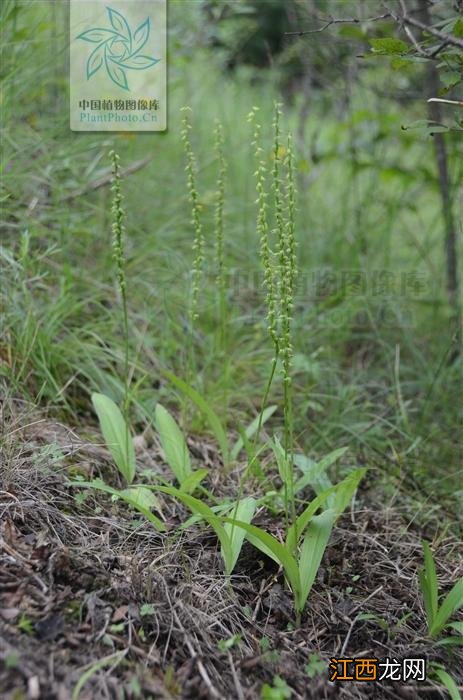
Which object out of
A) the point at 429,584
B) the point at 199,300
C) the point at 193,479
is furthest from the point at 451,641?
the point at 199,300

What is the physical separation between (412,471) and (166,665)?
134cm

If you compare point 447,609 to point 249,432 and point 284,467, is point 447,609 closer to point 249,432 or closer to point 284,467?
point 284,467

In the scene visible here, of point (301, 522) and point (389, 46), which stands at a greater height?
point (389, 46)

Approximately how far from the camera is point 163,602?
5.51 feet

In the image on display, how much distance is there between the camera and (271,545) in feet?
5.71

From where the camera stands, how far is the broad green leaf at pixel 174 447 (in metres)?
2.17

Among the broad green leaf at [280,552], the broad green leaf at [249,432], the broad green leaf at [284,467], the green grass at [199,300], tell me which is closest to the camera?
the broad green leaf at [280,552]

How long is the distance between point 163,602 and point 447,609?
73 cm

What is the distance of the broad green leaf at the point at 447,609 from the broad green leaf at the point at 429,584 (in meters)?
0.01

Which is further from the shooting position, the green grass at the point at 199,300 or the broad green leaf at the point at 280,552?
the green grass at the point at 199,300

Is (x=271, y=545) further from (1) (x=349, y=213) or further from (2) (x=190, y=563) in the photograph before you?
(1) (x=349, y=213)

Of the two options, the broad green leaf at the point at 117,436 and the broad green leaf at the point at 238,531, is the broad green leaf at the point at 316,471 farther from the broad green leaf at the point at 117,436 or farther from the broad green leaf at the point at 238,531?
the broad green leaf at the point at 117,436

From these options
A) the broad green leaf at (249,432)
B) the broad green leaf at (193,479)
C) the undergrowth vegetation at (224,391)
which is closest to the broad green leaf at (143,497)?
the undergrowth vegetation at (224,391)

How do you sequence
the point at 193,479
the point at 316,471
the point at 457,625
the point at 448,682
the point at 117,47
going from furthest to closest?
the point at 117,47 → the point at 316,471 → the point at 193,479 → the point at 457,625 → the point at 448,682
